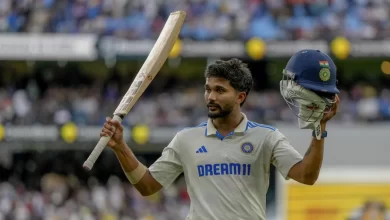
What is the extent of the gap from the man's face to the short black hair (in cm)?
3

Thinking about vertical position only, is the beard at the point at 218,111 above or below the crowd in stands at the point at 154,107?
above

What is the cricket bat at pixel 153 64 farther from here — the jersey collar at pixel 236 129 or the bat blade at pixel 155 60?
the jersey collar at pixel 236 129

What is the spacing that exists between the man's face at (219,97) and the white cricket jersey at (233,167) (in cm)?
16

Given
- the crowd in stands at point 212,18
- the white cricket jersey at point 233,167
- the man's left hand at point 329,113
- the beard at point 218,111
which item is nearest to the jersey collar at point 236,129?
the white cricket jersey at point 233,167

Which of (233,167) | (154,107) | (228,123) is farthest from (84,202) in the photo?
(233,167)

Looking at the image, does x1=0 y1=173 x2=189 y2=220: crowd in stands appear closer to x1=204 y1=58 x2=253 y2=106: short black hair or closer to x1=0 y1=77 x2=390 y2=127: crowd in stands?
x1=0 y1=77 x2=390 y2=127: crowd in stands

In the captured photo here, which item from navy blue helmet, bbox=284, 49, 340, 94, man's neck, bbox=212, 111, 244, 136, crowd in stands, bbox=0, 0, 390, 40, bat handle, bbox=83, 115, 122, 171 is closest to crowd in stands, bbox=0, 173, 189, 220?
crowd in stands, bbox=0, 0, 390, 40

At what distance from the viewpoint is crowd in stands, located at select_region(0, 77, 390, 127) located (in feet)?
60.8

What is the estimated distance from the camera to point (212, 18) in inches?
762

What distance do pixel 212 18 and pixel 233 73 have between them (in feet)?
46.4

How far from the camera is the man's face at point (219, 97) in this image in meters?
5.30

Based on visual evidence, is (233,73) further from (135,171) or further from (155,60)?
(135,171)

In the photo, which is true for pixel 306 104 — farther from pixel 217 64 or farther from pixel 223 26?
pixel 223 26

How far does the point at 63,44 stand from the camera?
62.0 feet
